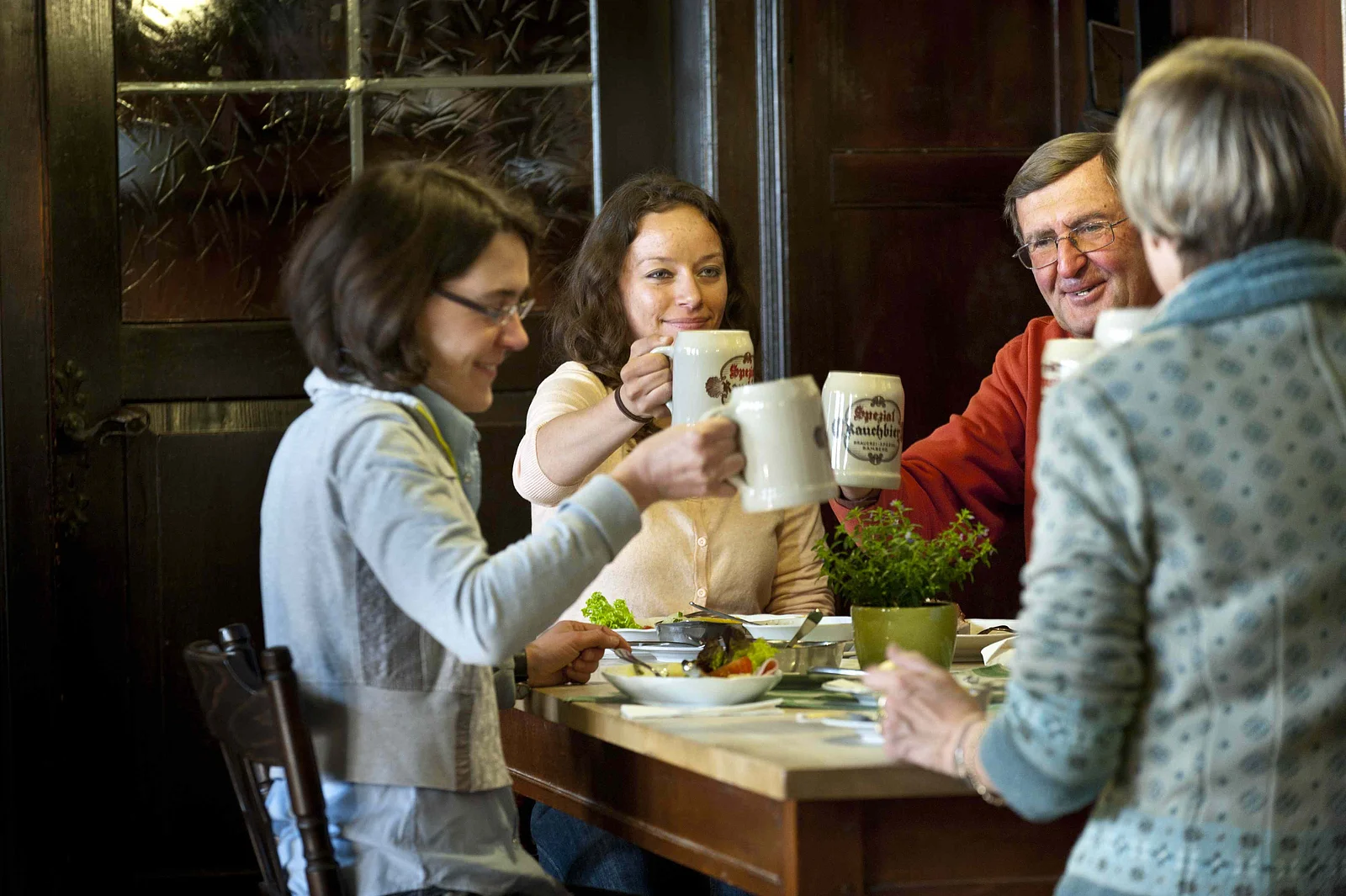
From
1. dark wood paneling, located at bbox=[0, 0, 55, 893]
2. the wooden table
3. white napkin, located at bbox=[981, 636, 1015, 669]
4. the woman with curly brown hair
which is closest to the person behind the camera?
the wooden table

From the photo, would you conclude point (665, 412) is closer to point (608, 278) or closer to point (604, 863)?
point (608, 278)

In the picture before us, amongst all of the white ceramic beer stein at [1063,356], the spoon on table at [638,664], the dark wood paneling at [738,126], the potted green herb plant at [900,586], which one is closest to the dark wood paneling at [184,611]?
the dark wood paneling at [738,126]

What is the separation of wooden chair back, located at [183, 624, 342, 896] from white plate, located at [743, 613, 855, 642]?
63 cm

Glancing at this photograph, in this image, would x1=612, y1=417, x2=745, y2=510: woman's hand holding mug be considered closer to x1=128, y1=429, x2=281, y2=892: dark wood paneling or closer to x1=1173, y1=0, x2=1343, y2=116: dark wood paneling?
x1=1173, y1=0, x2=1343, y2=116: dark wood paneling

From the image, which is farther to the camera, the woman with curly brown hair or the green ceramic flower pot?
the woman with curly brown hair

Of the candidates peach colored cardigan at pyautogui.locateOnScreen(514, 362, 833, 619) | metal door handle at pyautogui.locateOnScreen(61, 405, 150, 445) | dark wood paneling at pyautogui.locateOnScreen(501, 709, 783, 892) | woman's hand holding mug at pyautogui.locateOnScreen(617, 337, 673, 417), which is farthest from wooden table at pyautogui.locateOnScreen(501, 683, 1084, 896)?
metal door handle at pyautogui.locateOnScreen(61, 405, 150, 445)

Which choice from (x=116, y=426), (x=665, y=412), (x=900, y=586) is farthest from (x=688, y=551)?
(x=116, y=426)

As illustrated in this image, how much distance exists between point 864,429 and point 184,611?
1658mm

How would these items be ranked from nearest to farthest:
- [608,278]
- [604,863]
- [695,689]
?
1. [695,689]
2. [604,863]
3. [608,278]

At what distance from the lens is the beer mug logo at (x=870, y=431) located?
5.59 feet

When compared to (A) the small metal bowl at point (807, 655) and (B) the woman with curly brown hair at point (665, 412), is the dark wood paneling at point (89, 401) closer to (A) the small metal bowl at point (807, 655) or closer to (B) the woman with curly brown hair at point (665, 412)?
(B) the woman with curly brown hair at point (665, 412)

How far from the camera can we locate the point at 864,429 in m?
1.70

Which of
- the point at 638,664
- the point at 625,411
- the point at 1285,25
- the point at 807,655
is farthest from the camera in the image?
the point at 1285,25

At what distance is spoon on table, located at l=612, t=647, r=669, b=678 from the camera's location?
153 cm
